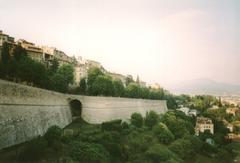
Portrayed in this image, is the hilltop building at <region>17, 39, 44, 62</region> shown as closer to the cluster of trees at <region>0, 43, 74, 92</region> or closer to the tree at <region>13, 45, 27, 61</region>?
the tree at <region>13, 45, 27, 61</region>

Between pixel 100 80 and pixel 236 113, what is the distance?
54.5m

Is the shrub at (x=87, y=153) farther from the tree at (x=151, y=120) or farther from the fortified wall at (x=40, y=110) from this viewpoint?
the tree at (x=151, y=120)

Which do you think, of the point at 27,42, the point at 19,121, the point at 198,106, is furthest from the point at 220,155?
the point at 198,106

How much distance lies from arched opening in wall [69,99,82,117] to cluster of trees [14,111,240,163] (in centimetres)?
220

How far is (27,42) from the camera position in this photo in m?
57.2

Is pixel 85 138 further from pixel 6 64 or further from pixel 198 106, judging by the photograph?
pixel 198 106

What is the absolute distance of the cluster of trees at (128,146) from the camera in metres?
22.1

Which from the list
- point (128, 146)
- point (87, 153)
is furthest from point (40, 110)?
point (128, 146)

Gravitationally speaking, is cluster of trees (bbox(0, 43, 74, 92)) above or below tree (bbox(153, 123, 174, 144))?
above

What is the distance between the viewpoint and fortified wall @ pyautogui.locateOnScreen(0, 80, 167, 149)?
2052cm

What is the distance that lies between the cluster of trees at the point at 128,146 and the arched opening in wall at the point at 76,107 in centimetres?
220

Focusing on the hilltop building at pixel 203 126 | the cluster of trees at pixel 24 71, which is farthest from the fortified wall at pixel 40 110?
the hilltop building at pixel 203 126

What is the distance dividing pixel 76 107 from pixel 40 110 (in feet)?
45.3

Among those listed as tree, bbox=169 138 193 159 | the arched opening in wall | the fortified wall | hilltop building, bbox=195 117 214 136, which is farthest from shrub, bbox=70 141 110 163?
hilltop building, bbox=195 117 214 136
